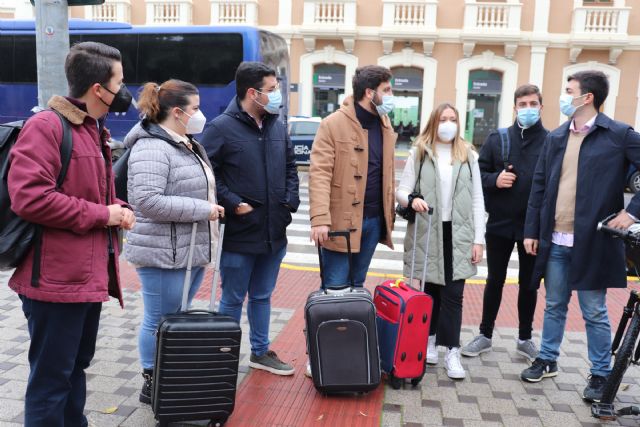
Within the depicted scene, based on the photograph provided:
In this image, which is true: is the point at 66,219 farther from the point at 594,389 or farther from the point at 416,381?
the point at 594,389

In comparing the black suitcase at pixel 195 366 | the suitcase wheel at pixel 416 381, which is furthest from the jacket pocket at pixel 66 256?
the suitcase wheel at pixel 416 381

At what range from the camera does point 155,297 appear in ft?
10.9

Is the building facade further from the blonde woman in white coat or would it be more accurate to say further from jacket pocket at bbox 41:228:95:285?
jacket pocket at bbox 41:228:95:285

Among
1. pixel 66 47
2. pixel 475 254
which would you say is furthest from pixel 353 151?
pixel 66 47

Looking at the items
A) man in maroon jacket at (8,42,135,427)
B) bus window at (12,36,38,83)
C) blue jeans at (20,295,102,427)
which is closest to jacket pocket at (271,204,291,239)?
man in maroon jacket at (8,42,135,427)

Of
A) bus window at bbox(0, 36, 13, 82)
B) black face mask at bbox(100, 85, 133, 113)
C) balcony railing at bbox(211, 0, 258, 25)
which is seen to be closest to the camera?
black face mask at bbox(100, 85, 133, 113)

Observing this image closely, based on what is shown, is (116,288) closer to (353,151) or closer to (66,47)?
(353,151)

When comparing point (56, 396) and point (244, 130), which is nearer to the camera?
point (56, 396)

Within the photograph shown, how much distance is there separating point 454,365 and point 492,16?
67.6 ft

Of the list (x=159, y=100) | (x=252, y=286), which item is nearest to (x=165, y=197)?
(x=159, y=100)

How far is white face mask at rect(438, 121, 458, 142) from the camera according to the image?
4.07 metres

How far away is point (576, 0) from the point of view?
2177 cm

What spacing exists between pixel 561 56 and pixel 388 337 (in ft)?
71.1

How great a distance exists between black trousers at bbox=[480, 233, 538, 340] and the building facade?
17636 mm
